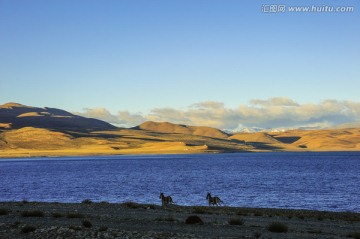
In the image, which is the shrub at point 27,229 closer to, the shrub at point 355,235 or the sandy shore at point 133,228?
the sandy shore at point 133,228

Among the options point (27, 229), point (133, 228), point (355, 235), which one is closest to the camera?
point (355, 235)

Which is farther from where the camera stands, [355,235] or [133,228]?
[133,228]

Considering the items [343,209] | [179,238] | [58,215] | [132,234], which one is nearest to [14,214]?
[58,215]

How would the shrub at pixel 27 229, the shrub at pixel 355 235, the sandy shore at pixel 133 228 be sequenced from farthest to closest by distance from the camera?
the shrub at pixel 27 229 < the shrub at pixel 355 235 < the sandy shore at pixel 133 228

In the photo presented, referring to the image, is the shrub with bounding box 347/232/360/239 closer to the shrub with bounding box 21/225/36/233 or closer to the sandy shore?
the sandy shore

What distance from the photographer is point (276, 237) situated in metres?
22.6

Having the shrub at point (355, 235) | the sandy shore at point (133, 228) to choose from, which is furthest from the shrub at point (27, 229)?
the shrub at point (355, 235)

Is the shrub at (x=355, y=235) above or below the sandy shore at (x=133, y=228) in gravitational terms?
above

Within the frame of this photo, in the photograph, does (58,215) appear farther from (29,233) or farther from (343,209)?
(343,209)

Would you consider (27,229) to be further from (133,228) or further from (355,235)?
(355,235)

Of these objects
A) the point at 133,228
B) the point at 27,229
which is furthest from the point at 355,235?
the point at 27,229

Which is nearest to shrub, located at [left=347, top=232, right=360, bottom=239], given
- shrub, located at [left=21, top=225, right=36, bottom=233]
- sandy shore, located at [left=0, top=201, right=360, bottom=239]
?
sandy shore, located at [left=0, top=201, right=360, bottom=239]

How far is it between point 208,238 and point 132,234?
3.23m

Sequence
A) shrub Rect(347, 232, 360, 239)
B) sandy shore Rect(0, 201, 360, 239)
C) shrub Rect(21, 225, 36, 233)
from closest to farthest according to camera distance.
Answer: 1. sandy shore Rect(0, 201, 360, 239)
2. shrub Rect(347, 232, 360, 239)
3. shrub Rect(21, 225, 36, 233)
